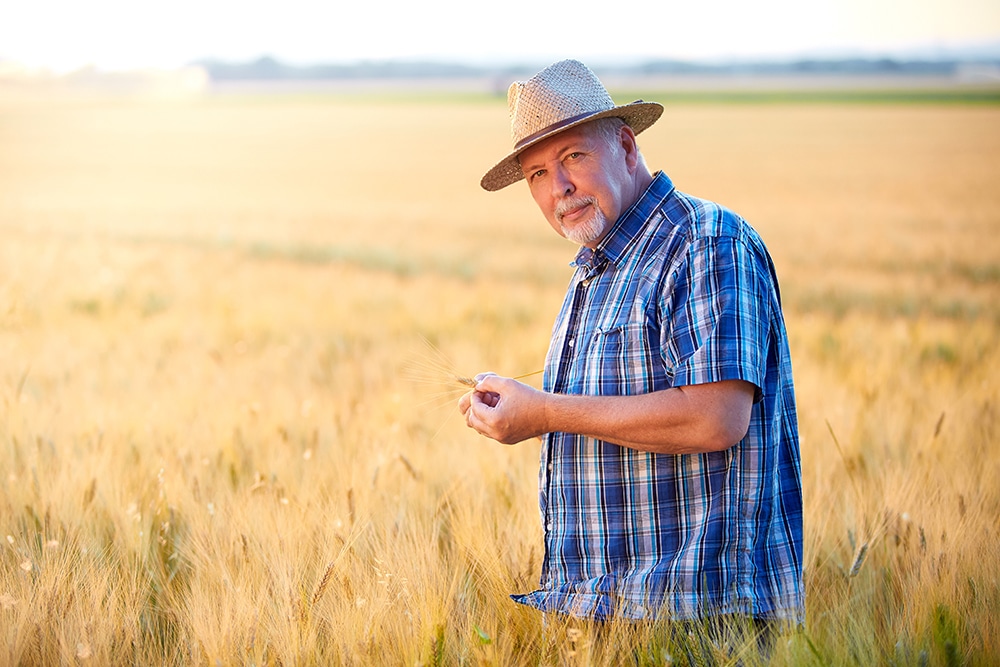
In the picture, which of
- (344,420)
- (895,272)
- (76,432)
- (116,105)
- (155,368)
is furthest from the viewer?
(116,105)

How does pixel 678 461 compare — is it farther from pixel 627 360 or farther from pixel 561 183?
pixel 561 183

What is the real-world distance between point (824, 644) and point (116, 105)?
6529cm

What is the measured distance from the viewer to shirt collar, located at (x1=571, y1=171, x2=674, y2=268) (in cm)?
225

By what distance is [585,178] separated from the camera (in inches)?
89.0

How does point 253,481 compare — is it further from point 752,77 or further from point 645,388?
point 752,77

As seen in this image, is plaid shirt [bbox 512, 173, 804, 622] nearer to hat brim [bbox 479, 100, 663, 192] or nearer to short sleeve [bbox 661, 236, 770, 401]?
short sleeve [bbox 661, 236, 770, 401]

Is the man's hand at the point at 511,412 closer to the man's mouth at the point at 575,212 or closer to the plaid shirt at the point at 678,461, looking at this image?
the plaid shirt at the point at 678,461

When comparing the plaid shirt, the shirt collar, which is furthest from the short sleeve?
the shirt collar

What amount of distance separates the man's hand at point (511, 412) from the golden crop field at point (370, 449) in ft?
0.76

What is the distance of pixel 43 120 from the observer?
4500 cm

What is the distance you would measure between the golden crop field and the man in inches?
6.1

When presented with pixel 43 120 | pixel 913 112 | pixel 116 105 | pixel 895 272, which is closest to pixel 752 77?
pixel 913 112

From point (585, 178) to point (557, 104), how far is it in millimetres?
189

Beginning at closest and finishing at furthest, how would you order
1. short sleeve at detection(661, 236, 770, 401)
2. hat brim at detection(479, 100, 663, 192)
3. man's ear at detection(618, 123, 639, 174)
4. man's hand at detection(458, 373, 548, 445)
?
short sleeve at detection(661, 236, 770, 401) < man's hand at detection(458, 373, 548, 445) < hat brim at detection(479, 100, 663, 192) < man's ear at detection(618, 123, 639, 174)
